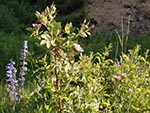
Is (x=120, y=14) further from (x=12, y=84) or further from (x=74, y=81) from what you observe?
(x=74, y=81)

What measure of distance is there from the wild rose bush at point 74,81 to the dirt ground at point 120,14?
2.77 metres

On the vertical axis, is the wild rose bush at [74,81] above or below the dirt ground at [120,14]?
below

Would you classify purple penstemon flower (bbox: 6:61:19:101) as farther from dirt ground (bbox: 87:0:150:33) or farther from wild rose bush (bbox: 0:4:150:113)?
dirt ground (bbox: 87:0:150:33)

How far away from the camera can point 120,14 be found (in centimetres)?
722

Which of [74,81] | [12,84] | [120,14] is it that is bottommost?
[74,81]

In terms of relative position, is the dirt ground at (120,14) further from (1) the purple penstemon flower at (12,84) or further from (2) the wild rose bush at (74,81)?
(1) the purple penstemon flower at (12,84)

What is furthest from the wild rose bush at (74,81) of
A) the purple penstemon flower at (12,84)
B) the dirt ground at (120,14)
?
the dirt ground at (120,14)

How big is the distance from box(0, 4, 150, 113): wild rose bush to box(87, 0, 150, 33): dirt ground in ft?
9.10

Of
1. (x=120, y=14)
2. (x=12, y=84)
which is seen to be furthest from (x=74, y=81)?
(x=120, y=14)

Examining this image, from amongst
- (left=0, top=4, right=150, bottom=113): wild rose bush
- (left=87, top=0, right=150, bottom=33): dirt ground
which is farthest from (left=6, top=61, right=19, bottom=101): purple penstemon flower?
(left=87, top=0, right=150, bottom=33): dirt ground

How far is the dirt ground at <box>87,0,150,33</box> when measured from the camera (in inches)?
275

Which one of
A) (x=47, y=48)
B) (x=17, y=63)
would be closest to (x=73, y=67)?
(x=47, y=48)

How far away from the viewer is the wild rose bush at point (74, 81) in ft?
10.2

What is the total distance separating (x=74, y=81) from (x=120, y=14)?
405 centimetres
